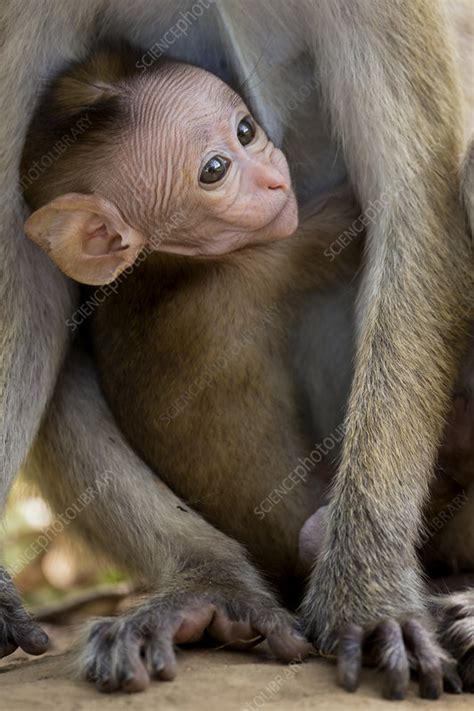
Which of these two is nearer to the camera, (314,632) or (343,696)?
(343,696)

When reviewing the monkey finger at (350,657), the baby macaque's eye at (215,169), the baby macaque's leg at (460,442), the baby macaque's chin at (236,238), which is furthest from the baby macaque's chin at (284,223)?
the monkey finger at (350,657)

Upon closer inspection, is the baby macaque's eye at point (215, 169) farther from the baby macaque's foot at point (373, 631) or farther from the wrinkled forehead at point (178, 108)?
the baby macaque's foot at point (373, 631)

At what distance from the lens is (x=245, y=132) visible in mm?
4523

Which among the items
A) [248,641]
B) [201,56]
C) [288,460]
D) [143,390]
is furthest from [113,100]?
[248,641]

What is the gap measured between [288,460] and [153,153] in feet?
3.84

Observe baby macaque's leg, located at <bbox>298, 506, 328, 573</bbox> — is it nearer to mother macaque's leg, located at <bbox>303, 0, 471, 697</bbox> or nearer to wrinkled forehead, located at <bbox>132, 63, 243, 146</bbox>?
mother macaque's leg, located at <bbox>303, 0, 471, 697</bbox>

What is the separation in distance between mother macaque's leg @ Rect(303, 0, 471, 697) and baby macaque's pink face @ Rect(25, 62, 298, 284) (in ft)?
1.08

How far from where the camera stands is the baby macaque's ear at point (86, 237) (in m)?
4.37

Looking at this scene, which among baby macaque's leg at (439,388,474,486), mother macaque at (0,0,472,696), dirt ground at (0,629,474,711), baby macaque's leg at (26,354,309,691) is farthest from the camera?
baby macaque's leg at (439,388,474,486)

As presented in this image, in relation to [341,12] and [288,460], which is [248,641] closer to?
[288,460]

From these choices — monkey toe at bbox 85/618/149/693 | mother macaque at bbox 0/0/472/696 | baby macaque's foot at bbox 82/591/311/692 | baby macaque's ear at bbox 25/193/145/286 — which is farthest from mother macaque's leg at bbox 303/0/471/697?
baby macaque's ear at bbox 25/193/145/286

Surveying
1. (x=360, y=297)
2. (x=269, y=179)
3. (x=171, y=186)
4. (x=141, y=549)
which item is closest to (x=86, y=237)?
(x=171, y=186)

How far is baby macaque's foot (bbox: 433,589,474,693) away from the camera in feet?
12.2

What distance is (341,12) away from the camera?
175 inches
